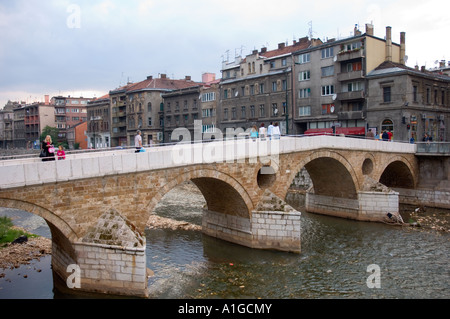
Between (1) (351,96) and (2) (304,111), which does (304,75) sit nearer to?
(2) (304,111)

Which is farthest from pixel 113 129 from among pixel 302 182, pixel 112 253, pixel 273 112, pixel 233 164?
pixel 112 253

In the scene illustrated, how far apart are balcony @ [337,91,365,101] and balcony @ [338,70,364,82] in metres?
1.12

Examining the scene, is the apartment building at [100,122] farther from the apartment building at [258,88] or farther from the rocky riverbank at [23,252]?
the rocky riverbank at [23,252]

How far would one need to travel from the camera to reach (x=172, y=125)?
48.2 metres

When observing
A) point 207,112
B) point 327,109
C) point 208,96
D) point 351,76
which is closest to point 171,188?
point 351,76

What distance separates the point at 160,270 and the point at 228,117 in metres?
28.4

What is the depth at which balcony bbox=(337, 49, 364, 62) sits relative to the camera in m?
30.4

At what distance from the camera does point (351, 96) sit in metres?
31.4

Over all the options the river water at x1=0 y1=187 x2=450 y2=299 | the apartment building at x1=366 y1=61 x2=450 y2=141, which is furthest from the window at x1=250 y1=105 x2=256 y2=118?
the river water at x1=0 y1=187 x2=450 y2=299

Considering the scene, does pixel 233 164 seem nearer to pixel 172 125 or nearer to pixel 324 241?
pixel 324 241

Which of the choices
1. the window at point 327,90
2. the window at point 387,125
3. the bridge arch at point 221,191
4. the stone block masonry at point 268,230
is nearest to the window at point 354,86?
the window at point 327,90

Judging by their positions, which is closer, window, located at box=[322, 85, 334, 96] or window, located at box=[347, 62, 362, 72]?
window, located at box=[347, 62, 362, 72]

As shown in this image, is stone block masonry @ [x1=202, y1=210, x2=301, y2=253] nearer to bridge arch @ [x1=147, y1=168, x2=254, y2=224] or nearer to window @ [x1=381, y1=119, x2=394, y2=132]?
bridge arch @ [x1=147, y1=168, x2=254, y2=224]

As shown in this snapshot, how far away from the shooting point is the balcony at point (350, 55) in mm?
30408
